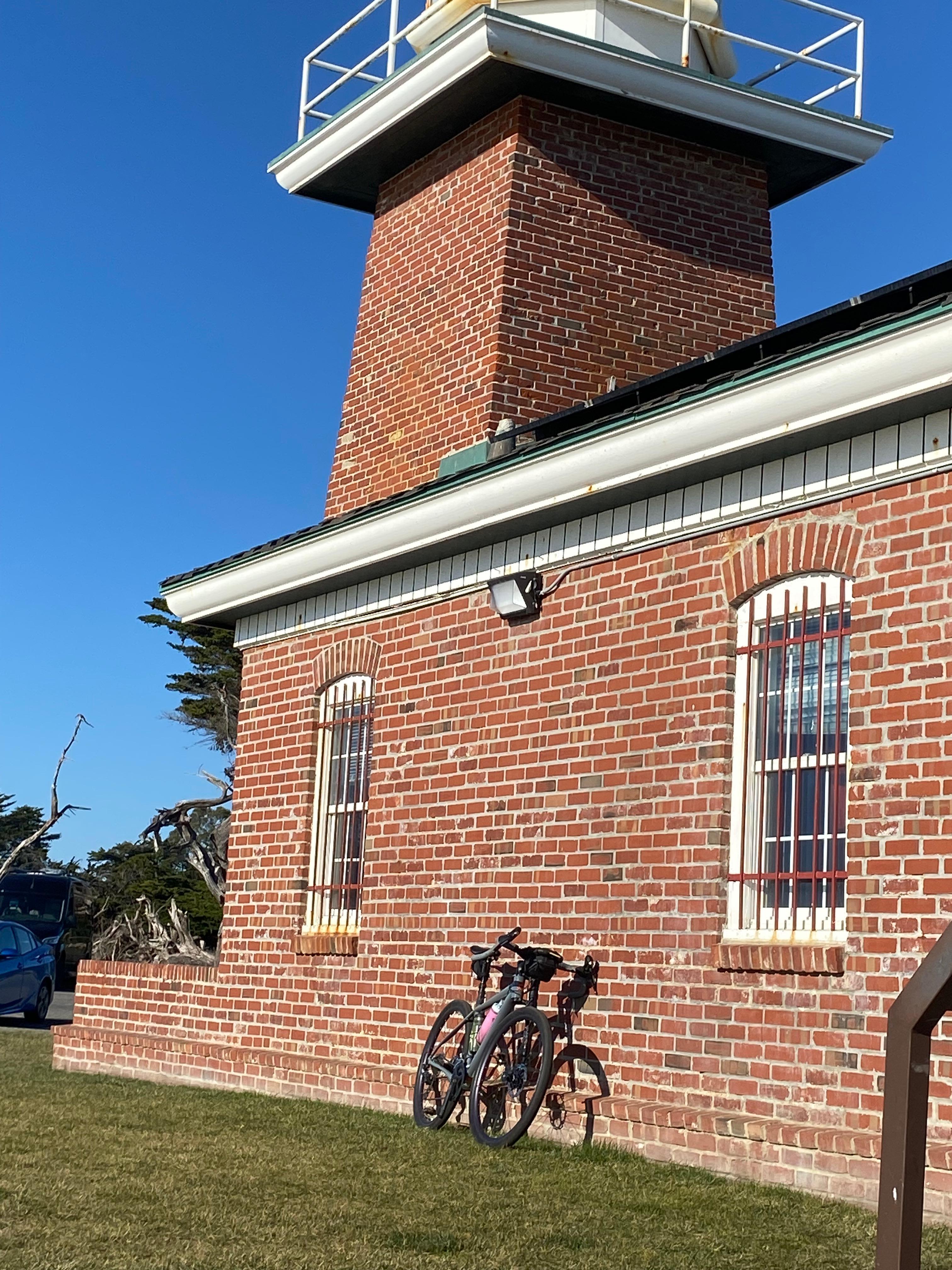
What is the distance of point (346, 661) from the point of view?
1262 centimetres

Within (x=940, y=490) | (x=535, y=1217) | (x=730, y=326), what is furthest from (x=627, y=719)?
(x=730, y=326)

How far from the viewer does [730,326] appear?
47.0ft

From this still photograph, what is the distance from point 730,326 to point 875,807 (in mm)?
7246

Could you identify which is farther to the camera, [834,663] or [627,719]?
[627,719]

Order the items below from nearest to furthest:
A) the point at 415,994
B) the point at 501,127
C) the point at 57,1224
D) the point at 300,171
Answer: the point at 57,1224 < the point at 415,994 < the point at 501,127 < the point at 300,171

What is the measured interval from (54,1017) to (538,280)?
663 inches

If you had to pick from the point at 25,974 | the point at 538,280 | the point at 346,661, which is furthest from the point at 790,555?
the point at 25,974

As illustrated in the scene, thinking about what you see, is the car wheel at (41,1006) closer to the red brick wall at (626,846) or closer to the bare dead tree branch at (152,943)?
the bare dead tree branch at (152,943)

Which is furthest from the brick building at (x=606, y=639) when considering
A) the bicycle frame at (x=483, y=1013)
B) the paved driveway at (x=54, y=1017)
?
the paved driveway at (x=54, y=1017)

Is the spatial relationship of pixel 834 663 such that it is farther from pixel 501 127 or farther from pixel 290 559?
pixel 501 127

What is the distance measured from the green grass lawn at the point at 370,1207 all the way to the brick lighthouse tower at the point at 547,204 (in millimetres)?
5571

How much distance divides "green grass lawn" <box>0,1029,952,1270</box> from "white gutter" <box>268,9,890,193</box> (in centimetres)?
798

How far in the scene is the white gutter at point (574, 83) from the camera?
1301 cm

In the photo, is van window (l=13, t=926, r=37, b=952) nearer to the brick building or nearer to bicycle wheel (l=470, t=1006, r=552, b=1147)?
the brick building
